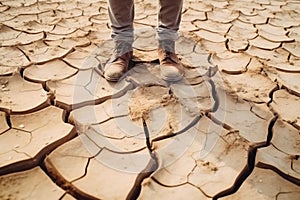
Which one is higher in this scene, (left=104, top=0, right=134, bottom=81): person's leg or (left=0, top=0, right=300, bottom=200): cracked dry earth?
(left=104, top=0, right=134, bottom=81): person's leg

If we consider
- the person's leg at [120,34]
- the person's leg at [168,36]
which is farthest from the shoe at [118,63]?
the person's leg at [168,36]

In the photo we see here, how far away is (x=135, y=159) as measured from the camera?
1003mm

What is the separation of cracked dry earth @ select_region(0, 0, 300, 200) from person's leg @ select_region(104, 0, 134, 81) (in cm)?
6

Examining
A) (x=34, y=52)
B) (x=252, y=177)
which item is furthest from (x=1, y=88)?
(x=252, y=177)

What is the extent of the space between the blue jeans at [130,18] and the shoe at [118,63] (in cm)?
4

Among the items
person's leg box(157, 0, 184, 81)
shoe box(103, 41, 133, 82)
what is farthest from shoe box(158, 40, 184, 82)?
shoe box(103, 41, 133, 82)

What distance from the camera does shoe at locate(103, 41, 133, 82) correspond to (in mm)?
1367

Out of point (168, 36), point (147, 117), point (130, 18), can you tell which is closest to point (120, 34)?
point (130, 18)

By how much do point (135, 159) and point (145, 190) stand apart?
127 mm

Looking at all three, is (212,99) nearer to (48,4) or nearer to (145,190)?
(145,190)

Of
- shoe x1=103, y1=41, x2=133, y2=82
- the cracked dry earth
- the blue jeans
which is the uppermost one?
the blue jeans

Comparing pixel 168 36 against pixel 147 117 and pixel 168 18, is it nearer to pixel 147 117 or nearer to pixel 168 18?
pixel 168 18

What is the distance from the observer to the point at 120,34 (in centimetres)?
139

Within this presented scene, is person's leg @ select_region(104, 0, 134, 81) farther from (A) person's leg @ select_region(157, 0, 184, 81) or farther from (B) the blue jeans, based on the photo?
(A) person's leg @ select_region(157, 0, 184, 81)
